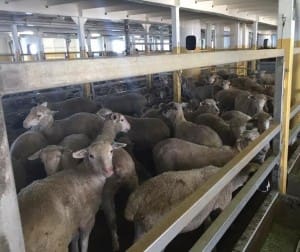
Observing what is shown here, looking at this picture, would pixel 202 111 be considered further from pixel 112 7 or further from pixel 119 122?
pixel 112 7

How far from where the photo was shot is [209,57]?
5.30 feet

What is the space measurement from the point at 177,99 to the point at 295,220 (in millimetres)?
4844

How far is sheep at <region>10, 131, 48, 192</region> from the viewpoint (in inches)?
127

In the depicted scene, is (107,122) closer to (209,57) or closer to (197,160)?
(197,160)

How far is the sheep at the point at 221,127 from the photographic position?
4.25 m

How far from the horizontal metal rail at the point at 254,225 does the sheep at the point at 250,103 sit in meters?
2.57

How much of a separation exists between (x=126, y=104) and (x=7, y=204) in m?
6.22

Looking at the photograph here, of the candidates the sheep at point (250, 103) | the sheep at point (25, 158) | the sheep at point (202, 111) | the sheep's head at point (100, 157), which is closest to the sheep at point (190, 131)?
the sheep at point (202, 111)

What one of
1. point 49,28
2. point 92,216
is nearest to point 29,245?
point 92,216

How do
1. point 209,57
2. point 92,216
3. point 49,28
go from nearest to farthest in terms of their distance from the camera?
point 209,57
point 92,216
point 49,28

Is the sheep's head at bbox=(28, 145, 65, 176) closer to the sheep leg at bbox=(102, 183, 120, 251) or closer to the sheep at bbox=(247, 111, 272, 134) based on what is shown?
the sheep leg at bbox=(102, 183, 120, 251)

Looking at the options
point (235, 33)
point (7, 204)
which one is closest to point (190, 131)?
point (7, 204)

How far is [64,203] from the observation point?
89.0 inches

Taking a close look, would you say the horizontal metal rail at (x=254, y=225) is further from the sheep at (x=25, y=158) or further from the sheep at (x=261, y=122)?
the sheep at (x=25, y=158)
